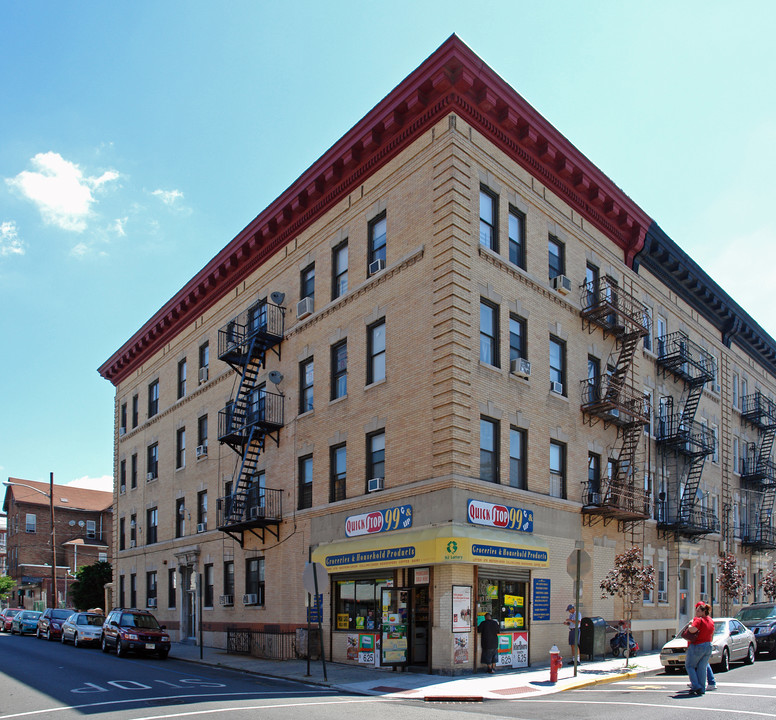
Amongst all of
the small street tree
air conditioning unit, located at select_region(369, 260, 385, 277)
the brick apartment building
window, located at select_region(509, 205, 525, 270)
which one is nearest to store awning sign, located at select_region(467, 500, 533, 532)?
the brick apartment building

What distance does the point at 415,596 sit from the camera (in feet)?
67.9

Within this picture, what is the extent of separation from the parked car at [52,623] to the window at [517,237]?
2714cm

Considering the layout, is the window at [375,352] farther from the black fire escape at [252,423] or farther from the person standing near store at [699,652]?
the person standing near store at [699,652]

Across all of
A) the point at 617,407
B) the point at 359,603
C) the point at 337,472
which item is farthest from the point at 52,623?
the point at 617,407

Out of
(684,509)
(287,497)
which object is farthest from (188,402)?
(684,509)

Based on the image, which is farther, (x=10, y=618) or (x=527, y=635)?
(x=10, y=618)

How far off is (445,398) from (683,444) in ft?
48.3

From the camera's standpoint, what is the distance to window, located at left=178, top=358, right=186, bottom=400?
119 ft

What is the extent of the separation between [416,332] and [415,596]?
23.4 ft

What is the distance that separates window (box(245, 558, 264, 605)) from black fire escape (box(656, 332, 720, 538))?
15.0 meters

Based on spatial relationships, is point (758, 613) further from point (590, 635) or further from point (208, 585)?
point (208, 585)

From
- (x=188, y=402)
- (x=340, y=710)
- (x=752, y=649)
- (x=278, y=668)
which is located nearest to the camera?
(x=340, y=710)

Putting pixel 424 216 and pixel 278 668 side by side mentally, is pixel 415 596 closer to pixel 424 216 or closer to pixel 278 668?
pixel 278 668

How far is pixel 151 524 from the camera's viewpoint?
3866 centimetres
